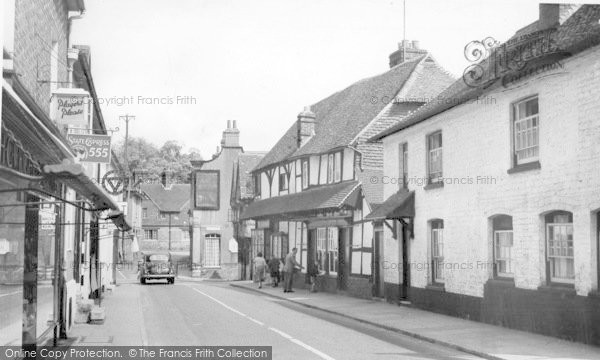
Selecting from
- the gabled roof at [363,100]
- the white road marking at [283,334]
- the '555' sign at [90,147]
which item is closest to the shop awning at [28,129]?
the '555' sign at [90,147]

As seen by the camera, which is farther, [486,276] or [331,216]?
[331,216]

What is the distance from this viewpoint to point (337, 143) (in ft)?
89.2

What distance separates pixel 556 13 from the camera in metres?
15.1

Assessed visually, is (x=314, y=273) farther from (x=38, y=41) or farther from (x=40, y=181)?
(x=40, y=181)

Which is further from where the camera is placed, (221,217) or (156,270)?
(221,217)

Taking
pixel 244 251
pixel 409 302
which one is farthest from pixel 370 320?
pixel 244 251

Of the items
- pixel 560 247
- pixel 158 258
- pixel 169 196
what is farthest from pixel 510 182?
pixel 169 196

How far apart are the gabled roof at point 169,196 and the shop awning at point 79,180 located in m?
68.8

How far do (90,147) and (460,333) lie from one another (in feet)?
28.0

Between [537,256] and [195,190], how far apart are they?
38.3m

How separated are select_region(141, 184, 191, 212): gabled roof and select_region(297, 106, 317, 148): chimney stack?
152 ft

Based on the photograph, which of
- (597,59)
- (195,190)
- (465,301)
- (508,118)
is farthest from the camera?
(195,190)

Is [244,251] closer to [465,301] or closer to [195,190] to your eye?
[195,190]

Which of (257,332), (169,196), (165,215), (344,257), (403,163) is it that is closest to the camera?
(257,332)
